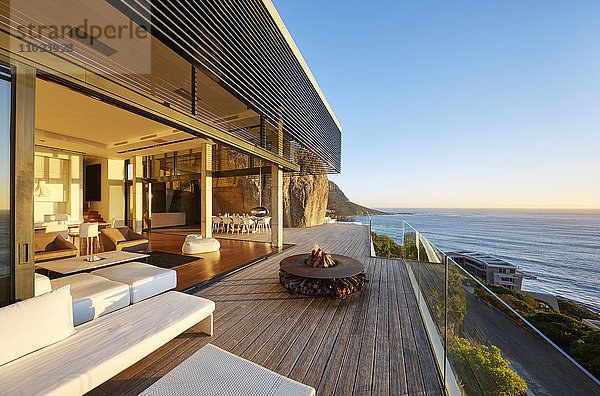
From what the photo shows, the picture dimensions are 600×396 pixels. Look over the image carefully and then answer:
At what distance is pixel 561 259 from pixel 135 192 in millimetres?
36034

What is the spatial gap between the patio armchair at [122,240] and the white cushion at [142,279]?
312 centimetres

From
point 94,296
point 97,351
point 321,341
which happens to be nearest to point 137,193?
point 94,296

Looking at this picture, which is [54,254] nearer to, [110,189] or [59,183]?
[59,183]

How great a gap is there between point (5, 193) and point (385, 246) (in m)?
7.79

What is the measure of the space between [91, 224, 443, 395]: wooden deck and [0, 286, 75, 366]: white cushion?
59 centimetres

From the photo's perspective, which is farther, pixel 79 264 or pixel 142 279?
pixel 79 264

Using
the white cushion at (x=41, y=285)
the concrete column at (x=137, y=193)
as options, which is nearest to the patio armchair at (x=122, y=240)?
the white cushion at (x=41, y=285)

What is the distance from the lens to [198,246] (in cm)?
637

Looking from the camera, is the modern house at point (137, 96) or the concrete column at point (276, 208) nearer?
the modern house at point (137, 96)

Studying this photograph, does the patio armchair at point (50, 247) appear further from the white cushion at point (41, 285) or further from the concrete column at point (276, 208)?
the concrete column at point (276, 208)

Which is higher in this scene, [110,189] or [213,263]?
[110,189]

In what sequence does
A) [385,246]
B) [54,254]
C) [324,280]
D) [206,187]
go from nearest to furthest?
1. [324,280]
2. [54,254]
3. [385,246]
4. [206,187]

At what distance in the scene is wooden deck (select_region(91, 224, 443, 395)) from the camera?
1914 millimetres

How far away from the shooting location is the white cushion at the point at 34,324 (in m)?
1.50
